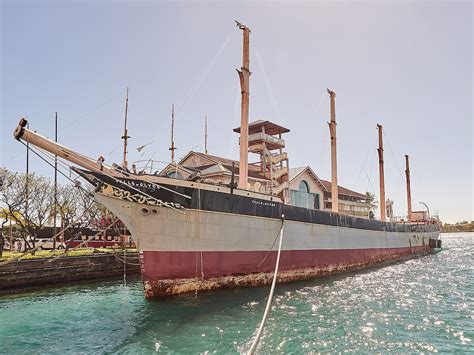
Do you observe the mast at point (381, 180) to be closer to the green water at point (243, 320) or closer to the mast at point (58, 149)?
the green water at point (243, 320)

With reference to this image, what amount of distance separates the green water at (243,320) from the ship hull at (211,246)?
0.67m

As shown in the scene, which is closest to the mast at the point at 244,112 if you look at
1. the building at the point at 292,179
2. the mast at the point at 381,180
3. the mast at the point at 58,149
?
the building at the point at 292,179

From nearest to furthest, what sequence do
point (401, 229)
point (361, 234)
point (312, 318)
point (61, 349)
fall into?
point (61, 349) → point (312, 318) → point (361, 234) → point (401, 229)

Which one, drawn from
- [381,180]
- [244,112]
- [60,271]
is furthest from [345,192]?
[60,271]

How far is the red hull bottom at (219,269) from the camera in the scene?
11.7 metres

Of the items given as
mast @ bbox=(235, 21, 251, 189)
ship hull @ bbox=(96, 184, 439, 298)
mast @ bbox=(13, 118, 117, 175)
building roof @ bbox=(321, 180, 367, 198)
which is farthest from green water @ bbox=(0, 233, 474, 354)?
building roof @ bbox=(321, 180, 367, 198)

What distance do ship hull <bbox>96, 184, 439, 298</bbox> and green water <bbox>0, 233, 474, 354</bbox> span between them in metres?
0.67

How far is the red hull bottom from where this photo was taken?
38.3 feet

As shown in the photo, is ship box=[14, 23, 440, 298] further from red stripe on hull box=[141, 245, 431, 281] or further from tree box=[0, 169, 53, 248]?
tree box=[0, 169, 53, 248]

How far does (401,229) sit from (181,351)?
29.0 meters

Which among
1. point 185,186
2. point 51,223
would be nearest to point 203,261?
point 185,186

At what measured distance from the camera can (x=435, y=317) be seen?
9.72 m

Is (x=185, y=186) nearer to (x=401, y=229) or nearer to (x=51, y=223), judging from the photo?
(x=401, y=229)

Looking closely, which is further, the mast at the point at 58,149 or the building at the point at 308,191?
the building at the point at 308,191
